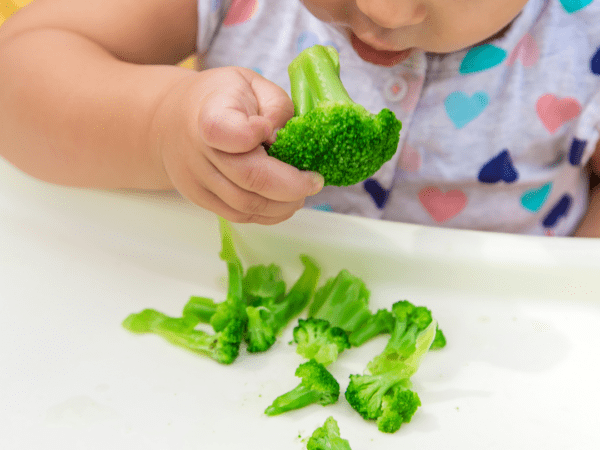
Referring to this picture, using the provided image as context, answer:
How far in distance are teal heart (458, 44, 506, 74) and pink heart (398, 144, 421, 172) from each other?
0.13 m

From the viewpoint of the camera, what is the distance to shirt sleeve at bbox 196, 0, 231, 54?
2.53 ft

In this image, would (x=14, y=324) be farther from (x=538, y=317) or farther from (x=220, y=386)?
(x=538, y=317)

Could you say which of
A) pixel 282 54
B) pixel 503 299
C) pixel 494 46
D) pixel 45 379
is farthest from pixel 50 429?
pixel 494 46

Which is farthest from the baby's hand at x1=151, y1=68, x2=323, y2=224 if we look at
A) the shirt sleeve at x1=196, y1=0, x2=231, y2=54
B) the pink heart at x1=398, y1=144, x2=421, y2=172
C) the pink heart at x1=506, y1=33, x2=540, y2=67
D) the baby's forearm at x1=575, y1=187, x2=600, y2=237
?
the baby's forearm at x1=575, y1=187, x2=600, y2=237

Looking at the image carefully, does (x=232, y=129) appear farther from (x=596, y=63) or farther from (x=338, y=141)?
(x=596, y=63)

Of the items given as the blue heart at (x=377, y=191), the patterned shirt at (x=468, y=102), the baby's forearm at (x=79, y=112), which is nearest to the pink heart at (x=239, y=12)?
the patterned shirt at (x=468, y=102)

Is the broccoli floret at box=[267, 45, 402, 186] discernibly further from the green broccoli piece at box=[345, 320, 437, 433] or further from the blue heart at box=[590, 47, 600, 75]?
the blue heart at box=[590, 47, 600, 75]

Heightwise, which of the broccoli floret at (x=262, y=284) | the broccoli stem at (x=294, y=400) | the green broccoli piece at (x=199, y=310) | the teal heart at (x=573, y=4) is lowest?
the green broccoli piece at (x=199, y=310)

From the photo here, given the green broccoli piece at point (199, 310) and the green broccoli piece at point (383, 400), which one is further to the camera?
the green broccoli piece at point (199, 310)

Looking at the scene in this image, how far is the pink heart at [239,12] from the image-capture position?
82 centimetres

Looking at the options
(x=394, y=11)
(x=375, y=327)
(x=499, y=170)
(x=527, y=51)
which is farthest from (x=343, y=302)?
(x=527, y=51)

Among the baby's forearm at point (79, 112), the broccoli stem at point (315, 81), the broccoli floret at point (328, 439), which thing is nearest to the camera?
the broccoli floret at point (328, 439)

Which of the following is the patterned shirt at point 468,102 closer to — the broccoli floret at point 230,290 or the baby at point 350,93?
the baby at point 350,93

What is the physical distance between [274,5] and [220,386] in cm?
57
